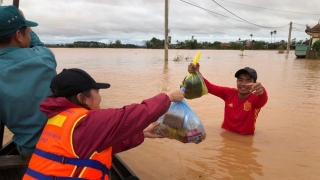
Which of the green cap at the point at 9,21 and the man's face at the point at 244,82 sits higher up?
the green cap at the point at 9,21

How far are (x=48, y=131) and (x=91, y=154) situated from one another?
300mm

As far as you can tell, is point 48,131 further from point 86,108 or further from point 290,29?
point 290,29

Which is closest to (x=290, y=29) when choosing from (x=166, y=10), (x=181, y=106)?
(x=166, y=10)

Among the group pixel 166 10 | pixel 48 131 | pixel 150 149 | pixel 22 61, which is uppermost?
pixel 166 10

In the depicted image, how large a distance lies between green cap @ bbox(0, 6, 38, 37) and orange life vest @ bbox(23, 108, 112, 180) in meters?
0.84

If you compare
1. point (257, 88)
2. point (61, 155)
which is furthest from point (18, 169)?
point (257, 88)

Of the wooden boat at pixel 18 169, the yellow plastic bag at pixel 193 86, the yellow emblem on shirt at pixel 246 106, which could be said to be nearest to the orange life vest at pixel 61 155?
the wooden boat at pixel 18 169

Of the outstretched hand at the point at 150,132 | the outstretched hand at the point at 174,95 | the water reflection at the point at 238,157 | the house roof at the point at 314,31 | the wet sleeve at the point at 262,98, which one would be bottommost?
the water reflection at the point at 238,157

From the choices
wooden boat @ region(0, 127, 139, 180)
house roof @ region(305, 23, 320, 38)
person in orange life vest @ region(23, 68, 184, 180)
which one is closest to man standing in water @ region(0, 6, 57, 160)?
wooden boat @ region(0, 127, 139, 180)

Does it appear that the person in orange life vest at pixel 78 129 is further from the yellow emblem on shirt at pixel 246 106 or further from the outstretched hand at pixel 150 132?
the yellow emblem on shirt at pixel 246 106

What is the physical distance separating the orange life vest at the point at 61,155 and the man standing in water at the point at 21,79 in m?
0.43

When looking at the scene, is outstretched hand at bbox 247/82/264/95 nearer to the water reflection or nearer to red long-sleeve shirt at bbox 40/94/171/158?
the water reflection

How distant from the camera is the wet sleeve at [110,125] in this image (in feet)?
5.49

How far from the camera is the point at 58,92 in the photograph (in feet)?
5.75
